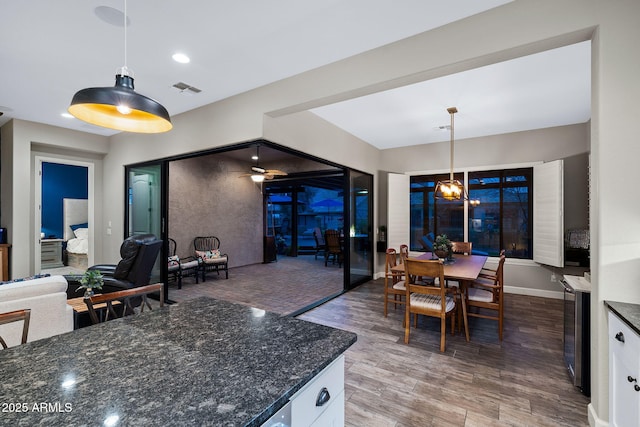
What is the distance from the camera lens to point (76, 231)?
725 cm

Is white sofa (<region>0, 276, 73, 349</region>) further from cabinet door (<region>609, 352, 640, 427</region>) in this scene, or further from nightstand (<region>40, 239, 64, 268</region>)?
nightstand (<region>40, 239, 64, 268</region>)

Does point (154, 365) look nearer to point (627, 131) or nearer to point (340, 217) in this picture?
point (627, 131)

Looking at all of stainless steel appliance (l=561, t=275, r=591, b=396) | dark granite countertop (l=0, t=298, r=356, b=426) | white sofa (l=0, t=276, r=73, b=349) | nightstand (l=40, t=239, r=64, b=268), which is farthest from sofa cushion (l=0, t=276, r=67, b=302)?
nightstand (l=40, t=239, r=64, b=268)

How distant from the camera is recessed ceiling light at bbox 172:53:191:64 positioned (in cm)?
277

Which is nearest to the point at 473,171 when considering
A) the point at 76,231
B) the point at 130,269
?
the point at 130,269

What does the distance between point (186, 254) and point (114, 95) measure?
582 centimetres

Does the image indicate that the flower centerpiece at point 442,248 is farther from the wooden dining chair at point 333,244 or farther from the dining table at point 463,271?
the wooden dining chair at point 333,244

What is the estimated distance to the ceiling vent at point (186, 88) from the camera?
11.1ft

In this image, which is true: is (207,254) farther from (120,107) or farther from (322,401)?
(322,401)

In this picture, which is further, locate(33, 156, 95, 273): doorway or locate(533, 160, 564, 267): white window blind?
locate(33, 156, 95, 273): doorway

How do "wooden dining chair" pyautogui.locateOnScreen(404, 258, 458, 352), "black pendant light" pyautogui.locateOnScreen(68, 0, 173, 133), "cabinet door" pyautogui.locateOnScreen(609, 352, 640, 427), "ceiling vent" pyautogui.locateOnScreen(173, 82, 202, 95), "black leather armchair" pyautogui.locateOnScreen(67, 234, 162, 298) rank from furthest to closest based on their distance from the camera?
"black leather armchair" pyautogui.locateOnScreen(67, 234, 162, 298)
"ceiling vent" pyautogui.locateOnScreen(173, 82, 202, 95)
"wooden dining chair" pyautogui.locateOnScreen(404, 258, 458, 352)
"cabinet door" pyautogui.locateOnScreen(609, 352, 640, 427)
"black pendant light" pyautogui.locateOnScreen(68, 0, 173, 133)

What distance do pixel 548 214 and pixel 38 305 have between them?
639 cm

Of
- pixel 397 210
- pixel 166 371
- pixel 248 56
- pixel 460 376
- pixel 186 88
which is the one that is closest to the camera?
pixel 166 371

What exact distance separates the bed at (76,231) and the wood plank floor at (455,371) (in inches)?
188
